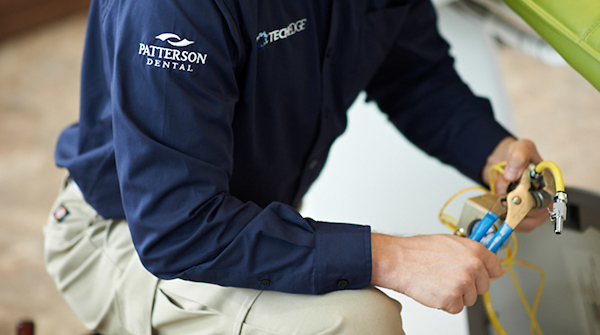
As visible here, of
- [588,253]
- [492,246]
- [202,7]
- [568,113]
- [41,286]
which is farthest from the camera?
[568,113]

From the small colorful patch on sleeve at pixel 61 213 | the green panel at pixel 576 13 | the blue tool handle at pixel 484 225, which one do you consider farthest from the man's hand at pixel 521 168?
the small colorful patch on sleeve at pixel 61 213

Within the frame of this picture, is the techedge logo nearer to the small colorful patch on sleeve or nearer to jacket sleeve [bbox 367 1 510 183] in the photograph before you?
jacket sleeve [bbox 367 1 510 183]

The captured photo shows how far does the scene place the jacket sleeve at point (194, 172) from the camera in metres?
→ 0.67

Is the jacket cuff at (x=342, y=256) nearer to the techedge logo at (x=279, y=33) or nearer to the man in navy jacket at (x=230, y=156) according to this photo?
the man in navy jacket at (x=230, y=156)

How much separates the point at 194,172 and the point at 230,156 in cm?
7

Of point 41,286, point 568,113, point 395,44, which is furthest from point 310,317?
point 568,113

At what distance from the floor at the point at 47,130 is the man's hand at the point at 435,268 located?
1.28 meters

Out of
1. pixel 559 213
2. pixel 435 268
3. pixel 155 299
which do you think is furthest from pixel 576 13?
pixel 155 299

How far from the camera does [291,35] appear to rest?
84 cm

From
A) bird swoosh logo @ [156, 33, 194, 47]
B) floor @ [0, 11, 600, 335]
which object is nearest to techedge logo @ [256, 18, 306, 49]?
bird swoosh logo @ [156, 33, 194, 47]

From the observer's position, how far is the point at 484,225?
0.82 meters

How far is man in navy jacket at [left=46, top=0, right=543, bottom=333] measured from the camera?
→ 68cm

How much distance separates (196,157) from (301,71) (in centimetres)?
27

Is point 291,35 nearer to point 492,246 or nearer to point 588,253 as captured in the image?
point 492,246
